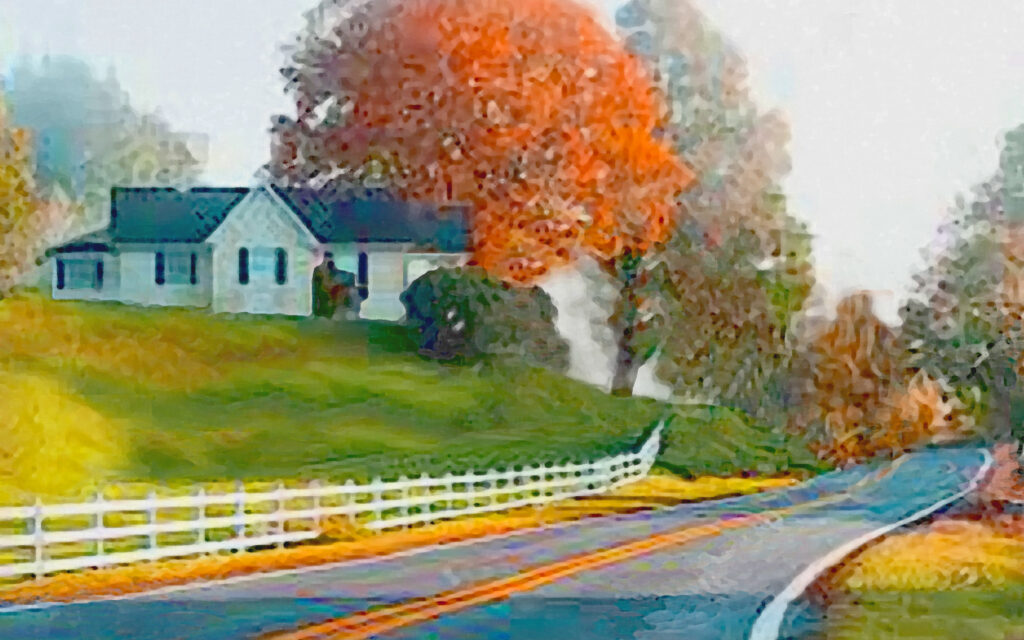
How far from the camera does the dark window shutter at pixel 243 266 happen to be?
29.4 meters

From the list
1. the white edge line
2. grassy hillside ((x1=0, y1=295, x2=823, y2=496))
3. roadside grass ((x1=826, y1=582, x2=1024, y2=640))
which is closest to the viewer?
the white edge line

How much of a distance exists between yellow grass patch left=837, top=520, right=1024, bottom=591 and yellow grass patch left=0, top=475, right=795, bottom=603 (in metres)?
5.17

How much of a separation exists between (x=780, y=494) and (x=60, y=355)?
11945 millimetres

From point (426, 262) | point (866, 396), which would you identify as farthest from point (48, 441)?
point (866, 396)

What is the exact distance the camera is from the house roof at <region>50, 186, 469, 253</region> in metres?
23.6

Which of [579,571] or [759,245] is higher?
[759,245]

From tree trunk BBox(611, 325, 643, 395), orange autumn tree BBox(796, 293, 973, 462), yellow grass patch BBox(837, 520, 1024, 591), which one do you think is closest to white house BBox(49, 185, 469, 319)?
tree trunk BBox(611, 325, 643, 395)

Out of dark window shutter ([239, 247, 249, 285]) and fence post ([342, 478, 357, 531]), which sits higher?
dark window shutter ([239, 247, 249, 285])

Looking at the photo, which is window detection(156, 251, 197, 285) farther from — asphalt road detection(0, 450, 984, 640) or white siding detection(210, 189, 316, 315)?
asphalt road detection(0, 450, 984, 640)

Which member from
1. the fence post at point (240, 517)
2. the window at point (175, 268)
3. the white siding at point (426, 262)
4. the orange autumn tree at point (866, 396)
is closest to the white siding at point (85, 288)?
the window at point (175, 268)

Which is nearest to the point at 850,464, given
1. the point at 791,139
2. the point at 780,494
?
the point at 780,494

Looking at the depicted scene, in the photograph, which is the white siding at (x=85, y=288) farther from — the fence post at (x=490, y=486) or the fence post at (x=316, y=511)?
the fence post at (x=490, y=486)

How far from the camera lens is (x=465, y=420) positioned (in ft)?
101

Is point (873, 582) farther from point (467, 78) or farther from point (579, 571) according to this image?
point (467, 78)
